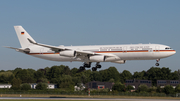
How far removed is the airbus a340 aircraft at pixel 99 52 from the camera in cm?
6975

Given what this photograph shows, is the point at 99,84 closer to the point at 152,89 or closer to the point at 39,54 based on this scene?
the point at 152,89

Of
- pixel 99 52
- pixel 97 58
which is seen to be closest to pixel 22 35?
pixel 99 52

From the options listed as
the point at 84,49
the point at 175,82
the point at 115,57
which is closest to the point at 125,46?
the point at 115,57

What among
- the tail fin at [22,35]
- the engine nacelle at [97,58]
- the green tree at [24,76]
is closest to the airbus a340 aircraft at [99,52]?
the engine nacelle at [97,58]

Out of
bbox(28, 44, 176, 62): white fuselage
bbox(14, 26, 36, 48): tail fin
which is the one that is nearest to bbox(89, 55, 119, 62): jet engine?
bbox(28, 44, 176, 62): white fuselage

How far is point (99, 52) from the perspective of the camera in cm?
7481

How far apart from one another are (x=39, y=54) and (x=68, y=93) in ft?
79.8

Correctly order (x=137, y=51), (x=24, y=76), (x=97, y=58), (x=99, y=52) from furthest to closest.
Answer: (x=24, y=76) < (x=99, y=52) < (x=97, y=58) < (x=137, y=51)

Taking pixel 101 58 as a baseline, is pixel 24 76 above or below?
above

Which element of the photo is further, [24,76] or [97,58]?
[24,76]

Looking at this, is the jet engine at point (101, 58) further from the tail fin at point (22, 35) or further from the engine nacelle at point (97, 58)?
the tail fin at point (22, 35)

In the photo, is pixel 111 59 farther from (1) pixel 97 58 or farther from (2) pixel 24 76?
(2) pixel 24 76

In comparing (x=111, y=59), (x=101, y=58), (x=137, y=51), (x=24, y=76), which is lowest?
(x=111, y=59)

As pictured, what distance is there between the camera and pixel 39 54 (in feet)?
265
